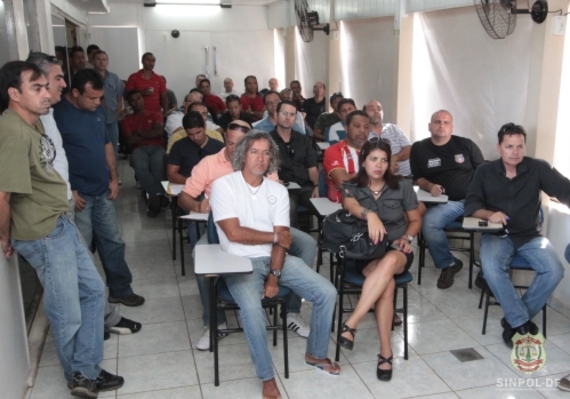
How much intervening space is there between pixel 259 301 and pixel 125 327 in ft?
3.43

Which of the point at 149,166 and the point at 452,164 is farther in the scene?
the point at 149,166

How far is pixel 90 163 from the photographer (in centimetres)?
298

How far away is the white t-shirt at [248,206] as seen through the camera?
8.59ft

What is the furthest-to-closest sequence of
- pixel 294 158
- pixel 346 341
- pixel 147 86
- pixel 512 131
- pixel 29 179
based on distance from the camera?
pixel 147 86
pixel 294 158
pixel 512 131
pixel 346 341
pixel 29 179

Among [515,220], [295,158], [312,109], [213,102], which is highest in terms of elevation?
[213,102]

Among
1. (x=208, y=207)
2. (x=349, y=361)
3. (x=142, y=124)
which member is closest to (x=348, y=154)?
(x=208, y=207)

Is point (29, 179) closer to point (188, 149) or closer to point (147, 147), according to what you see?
point (188, 149)

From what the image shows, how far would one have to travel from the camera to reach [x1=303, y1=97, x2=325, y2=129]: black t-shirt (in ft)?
24.8

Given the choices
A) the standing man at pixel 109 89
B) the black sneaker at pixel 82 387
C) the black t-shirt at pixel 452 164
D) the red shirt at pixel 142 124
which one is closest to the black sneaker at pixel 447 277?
the black t-shirt at pixel 452 164

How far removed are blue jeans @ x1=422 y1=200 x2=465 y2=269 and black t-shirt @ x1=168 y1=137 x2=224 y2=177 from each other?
1727 mm

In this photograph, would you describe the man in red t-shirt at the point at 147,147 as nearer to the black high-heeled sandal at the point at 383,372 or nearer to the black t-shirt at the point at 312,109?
the black t-shirt at the point at 312,109

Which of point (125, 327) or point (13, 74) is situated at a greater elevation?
point (13, 74)

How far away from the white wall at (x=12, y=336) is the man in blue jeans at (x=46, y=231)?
5.9 inches

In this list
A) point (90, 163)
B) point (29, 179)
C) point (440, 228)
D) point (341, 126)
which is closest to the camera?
point (29, 179)
